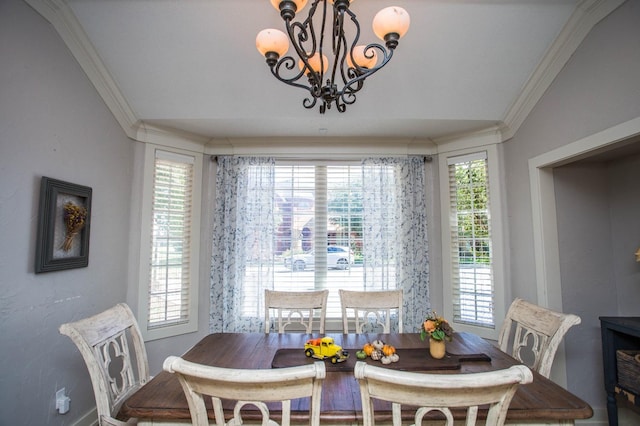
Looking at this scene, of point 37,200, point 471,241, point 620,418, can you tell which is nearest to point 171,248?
point 37,200

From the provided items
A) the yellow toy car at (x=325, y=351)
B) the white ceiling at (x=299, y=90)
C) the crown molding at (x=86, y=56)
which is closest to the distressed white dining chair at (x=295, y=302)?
the yellow toy car at (x=325, y=351)

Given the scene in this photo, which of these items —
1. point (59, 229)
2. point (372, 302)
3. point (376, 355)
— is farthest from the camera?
point (372, 302)

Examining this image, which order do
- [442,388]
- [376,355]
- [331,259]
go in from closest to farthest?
1. [442,388]
2. [376,355]
3. [331,259]

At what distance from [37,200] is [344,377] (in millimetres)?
2027

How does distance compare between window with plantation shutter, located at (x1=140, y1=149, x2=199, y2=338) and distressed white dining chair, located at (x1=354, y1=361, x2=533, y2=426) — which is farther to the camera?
window with plantation shutter, located at (x1=140, y1=149, x2=199, y2=338)

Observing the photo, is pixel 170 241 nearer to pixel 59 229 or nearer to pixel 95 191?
pixel 95 191

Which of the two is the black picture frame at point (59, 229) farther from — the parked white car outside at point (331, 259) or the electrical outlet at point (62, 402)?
the parked white car outside at point (331, 259)

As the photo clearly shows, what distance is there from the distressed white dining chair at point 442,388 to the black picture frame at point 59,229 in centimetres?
202

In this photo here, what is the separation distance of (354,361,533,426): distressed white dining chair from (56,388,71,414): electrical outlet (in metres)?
2.16

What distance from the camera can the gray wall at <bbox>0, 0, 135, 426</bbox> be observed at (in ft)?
5.24

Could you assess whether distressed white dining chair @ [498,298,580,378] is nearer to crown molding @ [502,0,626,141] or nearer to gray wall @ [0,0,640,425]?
gray wall @ [0,0,640,425]

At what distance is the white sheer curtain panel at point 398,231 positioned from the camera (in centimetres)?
302

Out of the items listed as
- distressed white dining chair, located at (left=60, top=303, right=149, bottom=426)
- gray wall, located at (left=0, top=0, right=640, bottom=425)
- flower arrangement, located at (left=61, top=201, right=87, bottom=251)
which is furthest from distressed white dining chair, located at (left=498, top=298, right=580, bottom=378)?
flower arrangement, located at (left=61, top=201, right=87, bottom=251)

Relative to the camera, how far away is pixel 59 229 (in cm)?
190
